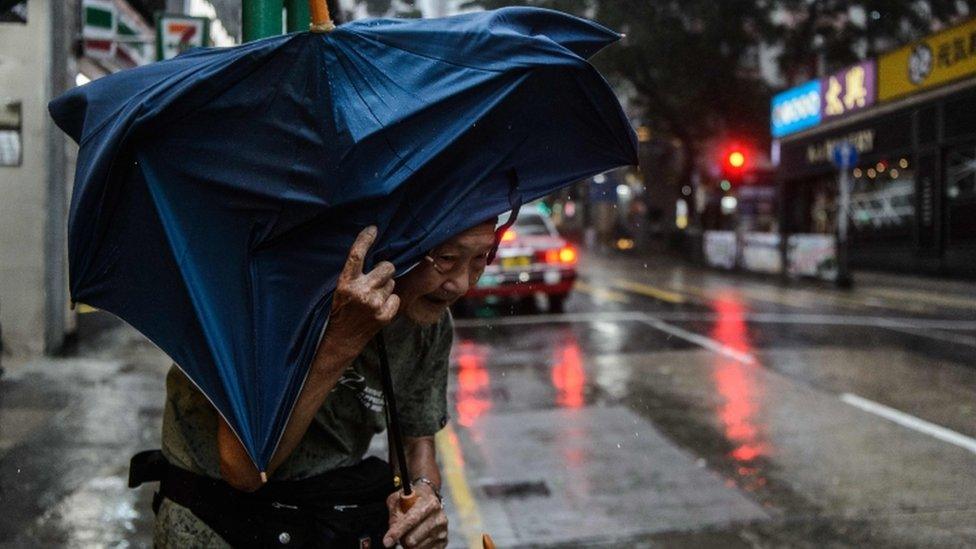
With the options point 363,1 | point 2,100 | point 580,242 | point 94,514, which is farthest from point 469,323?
point 580,242

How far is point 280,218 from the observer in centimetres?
176

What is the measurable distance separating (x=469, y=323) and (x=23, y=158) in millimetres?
6720

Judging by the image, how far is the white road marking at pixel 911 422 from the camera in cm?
698

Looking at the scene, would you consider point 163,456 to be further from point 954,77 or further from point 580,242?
point 580,242

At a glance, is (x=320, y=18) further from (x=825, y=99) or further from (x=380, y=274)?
(x=825, y=99)

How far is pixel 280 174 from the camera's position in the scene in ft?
5.76

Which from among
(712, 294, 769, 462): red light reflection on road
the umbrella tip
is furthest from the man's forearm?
(712, 294, 769, 462): red light reflection on road

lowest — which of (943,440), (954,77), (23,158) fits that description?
(943,440)

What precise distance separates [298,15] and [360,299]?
147 centimetres

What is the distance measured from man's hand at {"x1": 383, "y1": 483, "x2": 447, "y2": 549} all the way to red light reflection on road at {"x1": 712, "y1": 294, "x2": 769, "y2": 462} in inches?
192

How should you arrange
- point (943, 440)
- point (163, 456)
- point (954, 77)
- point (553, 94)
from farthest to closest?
point (954, 77) → point (943, 440) → point (163, 456) → point (553, 94)

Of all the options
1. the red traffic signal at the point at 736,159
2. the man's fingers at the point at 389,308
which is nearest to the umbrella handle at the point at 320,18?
the man's fingers at the point at 389,308

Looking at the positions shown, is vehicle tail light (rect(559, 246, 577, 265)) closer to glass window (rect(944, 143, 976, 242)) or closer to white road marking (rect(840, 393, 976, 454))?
white road marking (rect(840, 393, 976, 454))

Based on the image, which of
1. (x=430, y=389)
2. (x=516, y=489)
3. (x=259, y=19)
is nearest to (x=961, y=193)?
(x=516, y=489)
